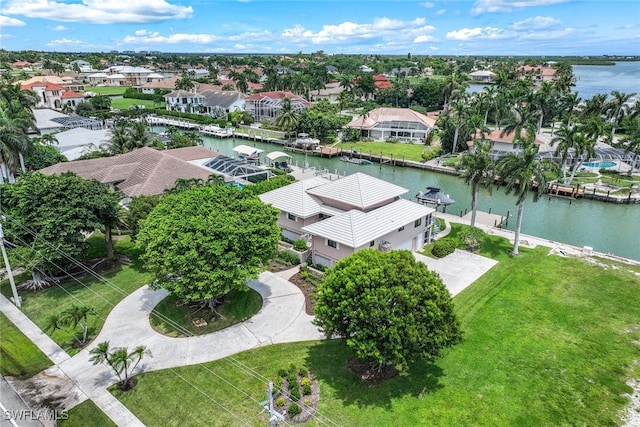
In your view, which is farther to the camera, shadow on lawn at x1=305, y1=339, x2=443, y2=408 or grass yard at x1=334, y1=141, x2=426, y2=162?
grass yard at x1=334, y1=141, x2=426, y2=162

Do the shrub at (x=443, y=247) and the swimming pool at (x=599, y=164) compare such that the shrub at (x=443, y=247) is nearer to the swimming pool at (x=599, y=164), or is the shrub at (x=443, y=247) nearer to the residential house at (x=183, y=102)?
the swimming pool at (x=599, y=164)

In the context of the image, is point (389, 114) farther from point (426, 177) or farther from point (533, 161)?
point (533, 161)

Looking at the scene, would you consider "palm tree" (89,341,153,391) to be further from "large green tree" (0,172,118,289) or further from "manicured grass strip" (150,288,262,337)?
"large green tree" (0,172,118,289)

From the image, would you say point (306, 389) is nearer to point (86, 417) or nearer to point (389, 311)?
point (389, 311)

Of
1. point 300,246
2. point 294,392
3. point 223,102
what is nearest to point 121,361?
point 294,392

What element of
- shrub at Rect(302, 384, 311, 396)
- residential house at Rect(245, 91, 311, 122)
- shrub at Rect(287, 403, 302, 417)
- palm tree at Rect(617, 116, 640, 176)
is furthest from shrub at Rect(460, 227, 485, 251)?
residential house at Rect(245, 91, 311, 122)

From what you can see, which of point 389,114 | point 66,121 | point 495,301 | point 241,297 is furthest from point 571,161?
point 66,121
